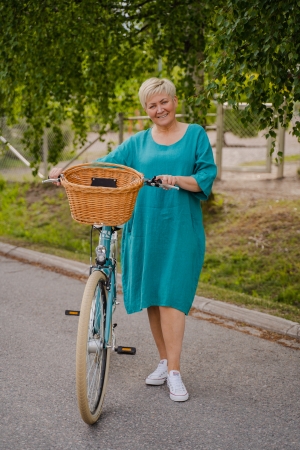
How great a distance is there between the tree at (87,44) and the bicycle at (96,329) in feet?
13.3

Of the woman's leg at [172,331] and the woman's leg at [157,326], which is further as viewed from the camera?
the woman's leg at [157,326]

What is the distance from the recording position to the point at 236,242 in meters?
9.13

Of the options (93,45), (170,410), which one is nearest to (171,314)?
(170,410)

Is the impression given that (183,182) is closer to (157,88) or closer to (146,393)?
(157,88)

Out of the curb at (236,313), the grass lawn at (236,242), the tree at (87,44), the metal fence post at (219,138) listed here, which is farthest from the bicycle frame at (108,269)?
the metal fence post at (219,138)

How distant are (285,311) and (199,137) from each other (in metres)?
2.54

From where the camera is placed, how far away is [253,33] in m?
5.05

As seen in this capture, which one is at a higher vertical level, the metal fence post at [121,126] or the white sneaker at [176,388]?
the metal fence post at [121,126]

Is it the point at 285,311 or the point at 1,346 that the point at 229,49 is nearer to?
the point at 285,311

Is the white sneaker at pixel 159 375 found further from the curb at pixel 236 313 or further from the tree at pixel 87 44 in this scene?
the tree at pixel 87 44

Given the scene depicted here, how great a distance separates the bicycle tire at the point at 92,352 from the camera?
3.59m

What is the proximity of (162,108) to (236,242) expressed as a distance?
524 centimetres

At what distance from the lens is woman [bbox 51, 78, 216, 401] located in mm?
4148

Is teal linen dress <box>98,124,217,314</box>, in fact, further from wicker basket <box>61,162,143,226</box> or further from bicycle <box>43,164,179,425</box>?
wicker basket <box>61,162,143,226</box>
